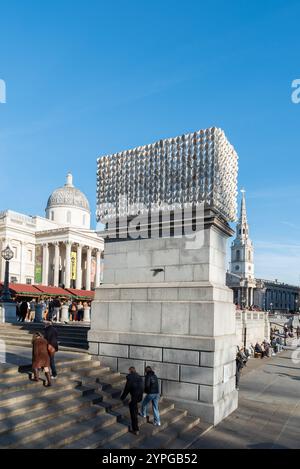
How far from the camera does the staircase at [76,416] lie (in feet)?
27.9

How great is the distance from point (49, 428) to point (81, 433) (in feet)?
2.40

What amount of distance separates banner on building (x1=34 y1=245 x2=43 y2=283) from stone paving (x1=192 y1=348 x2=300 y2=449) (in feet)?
195

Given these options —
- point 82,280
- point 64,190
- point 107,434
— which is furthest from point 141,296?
point 64,190

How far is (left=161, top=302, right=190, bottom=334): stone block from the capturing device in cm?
1240

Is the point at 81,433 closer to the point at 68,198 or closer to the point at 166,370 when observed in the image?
the point at 166,370

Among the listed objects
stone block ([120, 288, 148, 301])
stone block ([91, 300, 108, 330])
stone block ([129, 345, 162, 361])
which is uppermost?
stone block ([120, 288, 148, 301])

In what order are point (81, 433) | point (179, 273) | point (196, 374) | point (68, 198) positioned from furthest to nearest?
1. point (68, 198)
2. point (179, 273)
3. point (196, 374)
4. point (81, 433)

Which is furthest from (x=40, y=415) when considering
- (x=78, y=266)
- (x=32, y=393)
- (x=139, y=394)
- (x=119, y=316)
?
(x=78, y=266)

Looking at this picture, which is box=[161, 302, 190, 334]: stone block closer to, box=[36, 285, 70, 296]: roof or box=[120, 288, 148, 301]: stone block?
box=[120, 288, 148, 301]: stone block

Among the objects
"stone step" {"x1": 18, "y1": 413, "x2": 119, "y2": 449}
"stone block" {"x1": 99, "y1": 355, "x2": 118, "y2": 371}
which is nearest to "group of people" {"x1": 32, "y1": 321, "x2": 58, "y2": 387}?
"stone step" {"x1": 18, "y1": 413, "x2": 119, "y2": 449}

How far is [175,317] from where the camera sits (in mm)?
12602

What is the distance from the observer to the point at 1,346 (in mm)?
15367
